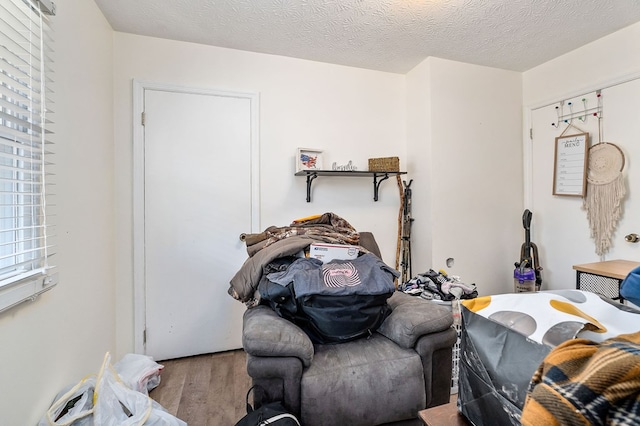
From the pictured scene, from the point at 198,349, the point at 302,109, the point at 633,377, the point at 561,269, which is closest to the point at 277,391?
the point at 633,377

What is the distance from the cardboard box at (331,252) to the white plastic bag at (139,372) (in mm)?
1287

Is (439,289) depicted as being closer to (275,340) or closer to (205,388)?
(275,340)

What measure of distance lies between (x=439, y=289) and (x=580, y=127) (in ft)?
6.13

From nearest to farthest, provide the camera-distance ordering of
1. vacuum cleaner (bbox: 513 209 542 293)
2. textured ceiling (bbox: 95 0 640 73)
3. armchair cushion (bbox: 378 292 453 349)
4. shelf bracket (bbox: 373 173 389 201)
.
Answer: armchair cushion (bbox: 378 292 453 349)
textured ceiling (bbox: 95 0 640 73)
vacuum cleaner (bbox: 513 209 542 293)
shelf bracket (bbox: 373 173 389 201)

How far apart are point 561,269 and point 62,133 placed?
146 inches

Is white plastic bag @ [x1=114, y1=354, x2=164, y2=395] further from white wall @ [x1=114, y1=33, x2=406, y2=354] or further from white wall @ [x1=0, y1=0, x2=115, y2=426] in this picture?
white wall @ [x1=114, y1=33, x2=406, y2=354]

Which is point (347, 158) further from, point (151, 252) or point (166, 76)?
point (151, 252)

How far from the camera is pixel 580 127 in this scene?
241 centimetres

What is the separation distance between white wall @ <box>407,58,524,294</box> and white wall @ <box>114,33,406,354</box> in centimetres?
27

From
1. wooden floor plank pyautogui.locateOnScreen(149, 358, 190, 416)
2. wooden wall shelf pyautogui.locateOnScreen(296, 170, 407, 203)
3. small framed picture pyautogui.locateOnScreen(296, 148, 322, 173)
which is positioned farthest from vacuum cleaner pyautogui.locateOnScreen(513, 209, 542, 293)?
wooden floor plank pyautogui.locateOnScreen(149, 358, 190, 416)

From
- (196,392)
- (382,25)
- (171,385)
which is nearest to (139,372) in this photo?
(171,385)

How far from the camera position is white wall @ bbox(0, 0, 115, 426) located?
1110 mm

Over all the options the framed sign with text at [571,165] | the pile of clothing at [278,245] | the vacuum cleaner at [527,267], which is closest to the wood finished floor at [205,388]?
the pile of clothing at [278,245]

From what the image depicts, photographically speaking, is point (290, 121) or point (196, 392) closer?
point (196, 392)
